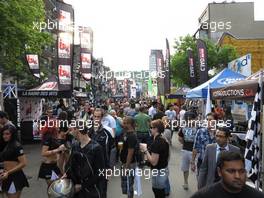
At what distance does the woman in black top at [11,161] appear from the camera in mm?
7066

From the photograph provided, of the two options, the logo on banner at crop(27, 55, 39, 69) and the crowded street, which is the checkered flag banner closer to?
the crowded street

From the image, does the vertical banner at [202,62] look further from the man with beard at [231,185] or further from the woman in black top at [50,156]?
the man with beard at [231,185]

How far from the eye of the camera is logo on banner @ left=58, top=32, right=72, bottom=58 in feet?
58.3

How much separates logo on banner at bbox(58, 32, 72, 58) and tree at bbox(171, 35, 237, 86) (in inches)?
1325

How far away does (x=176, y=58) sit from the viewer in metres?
52.4

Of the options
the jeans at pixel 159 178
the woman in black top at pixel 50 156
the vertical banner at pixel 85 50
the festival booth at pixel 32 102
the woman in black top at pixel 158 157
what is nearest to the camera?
the woman in black top at pixel 158 157

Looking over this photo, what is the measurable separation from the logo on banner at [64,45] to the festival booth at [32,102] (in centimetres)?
275

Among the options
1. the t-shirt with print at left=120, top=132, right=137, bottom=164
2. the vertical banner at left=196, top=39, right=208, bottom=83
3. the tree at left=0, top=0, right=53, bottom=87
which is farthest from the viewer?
the vertical banner at left=196, top=39, right=208, bottom=83

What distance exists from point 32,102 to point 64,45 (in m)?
6.21

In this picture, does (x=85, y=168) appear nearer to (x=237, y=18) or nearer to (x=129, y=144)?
(x=129, y=144)

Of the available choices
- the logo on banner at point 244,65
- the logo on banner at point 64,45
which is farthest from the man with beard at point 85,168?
the logo on banner at point 244,65

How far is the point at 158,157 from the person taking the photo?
7.76m

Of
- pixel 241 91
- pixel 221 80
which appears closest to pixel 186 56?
pixel 221 80

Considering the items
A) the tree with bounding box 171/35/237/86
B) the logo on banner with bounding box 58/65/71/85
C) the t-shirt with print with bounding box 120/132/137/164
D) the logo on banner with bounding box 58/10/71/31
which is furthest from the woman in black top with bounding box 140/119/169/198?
the tree with bounding box 171/35/237/86
